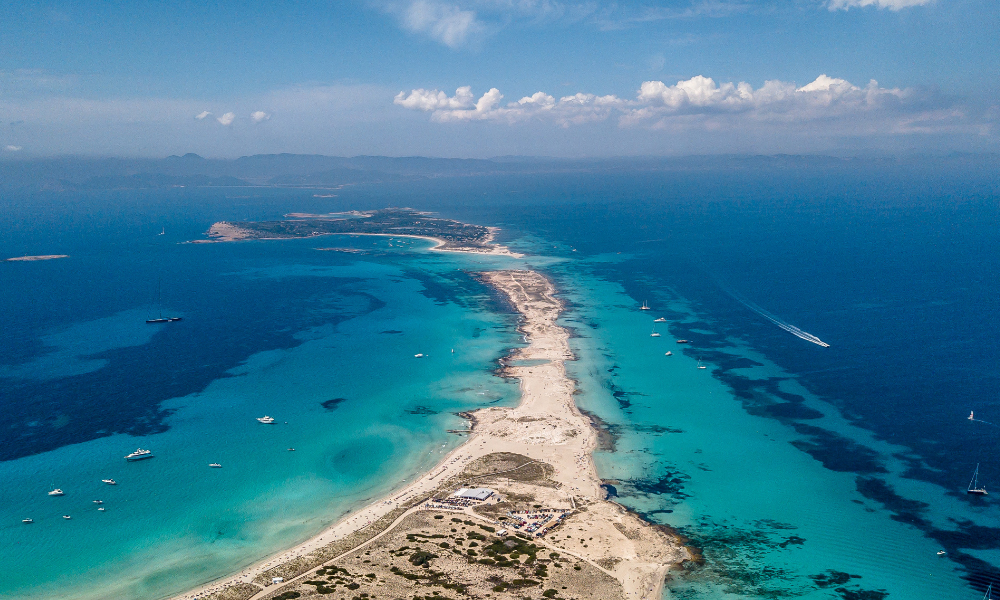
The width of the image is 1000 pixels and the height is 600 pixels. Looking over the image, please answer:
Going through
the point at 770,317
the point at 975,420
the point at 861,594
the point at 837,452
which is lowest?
the point at 861,594

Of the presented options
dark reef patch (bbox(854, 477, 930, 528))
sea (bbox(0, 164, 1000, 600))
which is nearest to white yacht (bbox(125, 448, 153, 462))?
sea (bbox(0, 164, 1000, 600))

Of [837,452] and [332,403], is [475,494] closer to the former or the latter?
[332,403]

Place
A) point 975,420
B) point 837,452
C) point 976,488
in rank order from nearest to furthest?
point 976,488 → point 837,452 → point 975,420

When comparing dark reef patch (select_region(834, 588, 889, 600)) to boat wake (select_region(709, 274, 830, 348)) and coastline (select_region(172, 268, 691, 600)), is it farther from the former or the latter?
boat wake (select_region(709, 274, 830, 348))

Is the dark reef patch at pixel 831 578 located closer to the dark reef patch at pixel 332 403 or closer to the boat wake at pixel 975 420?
the boat wake at pixel 975 420

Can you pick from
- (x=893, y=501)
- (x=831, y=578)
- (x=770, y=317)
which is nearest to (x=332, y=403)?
(x=831, y=578)

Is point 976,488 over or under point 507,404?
under

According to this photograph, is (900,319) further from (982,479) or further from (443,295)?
(443,295)
